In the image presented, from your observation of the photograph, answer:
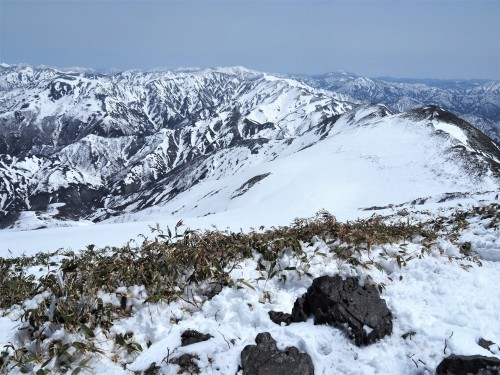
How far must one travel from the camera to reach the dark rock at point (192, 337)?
15.8 feet

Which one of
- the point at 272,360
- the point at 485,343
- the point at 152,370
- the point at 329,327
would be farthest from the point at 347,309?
the point at 152,370

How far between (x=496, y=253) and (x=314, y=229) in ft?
11.7

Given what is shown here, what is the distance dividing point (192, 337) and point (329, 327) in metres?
2.01

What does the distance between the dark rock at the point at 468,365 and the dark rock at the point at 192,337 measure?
3.05 m

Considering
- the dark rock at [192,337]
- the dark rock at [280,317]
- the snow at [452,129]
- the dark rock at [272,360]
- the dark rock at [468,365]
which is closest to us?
the dark rock at [468,365]

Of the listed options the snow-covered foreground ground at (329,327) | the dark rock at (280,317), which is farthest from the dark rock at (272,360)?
the dark rock at (280,317)

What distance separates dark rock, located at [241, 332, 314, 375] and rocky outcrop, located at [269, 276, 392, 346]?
2.16 feet

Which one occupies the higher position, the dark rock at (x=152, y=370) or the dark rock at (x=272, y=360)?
the dark rock at (x=272, y=360)

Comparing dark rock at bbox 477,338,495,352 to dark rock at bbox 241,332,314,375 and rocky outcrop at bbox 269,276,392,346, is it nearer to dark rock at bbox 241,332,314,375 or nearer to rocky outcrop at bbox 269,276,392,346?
rocky outcrop at bbox 269,276,392,346

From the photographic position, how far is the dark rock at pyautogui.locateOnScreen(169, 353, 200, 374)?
439 centimetres

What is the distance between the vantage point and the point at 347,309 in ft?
16.5

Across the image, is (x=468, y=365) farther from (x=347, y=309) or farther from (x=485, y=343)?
(x=347, y=309)

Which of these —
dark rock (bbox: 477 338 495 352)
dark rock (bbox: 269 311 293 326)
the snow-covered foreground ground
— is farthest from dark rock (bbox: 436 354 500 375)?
dark rock (bbox: 269 311 293 326)

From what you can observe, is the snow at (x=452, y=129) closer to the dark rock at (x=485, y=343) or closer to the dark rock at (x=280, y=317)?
the dark rock at (x=485, y=343)
